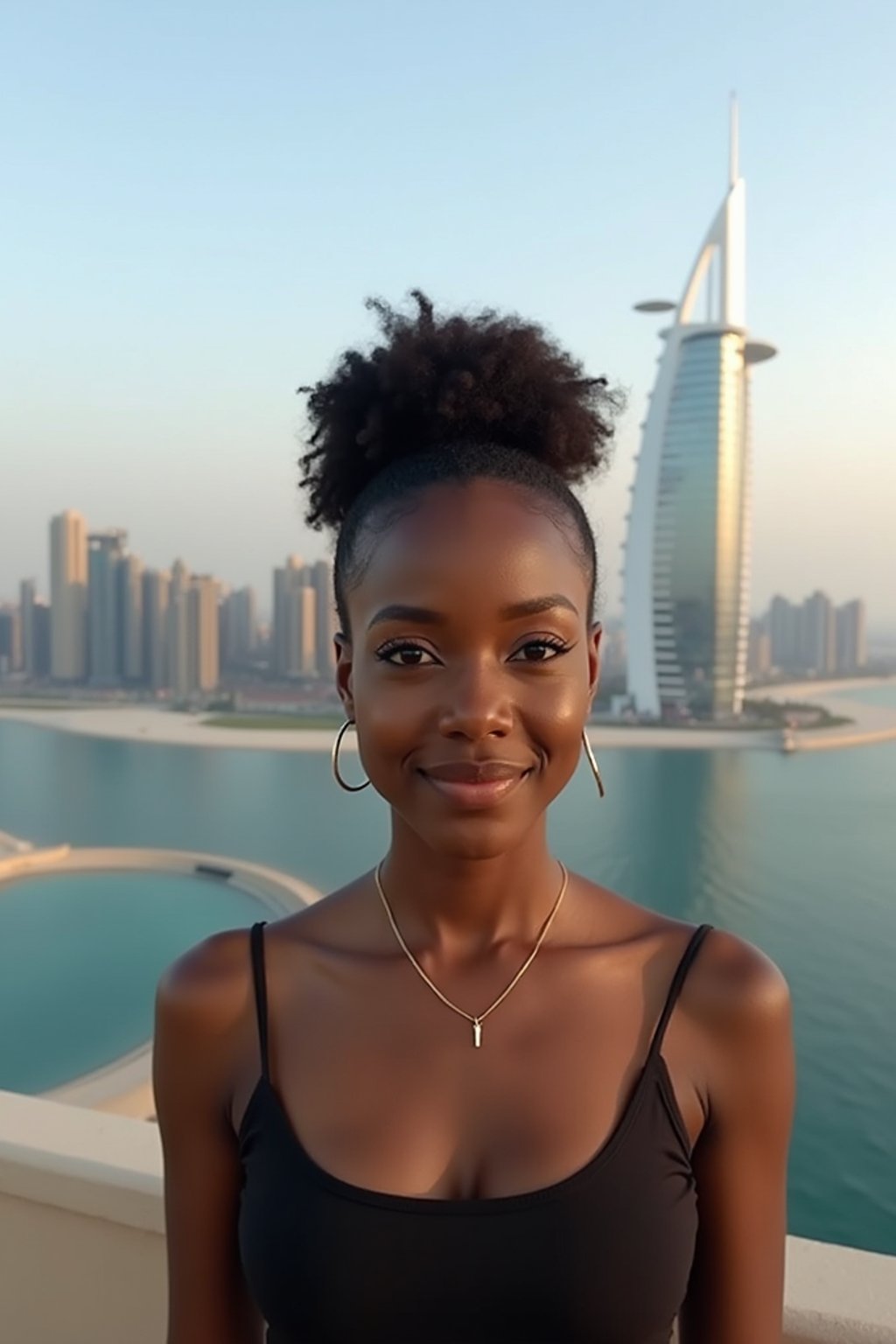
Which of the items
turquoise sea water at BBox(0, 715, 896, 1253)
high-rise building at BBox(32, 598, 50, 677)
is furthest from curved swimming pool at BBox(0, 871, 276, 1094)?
high-rise building at BBox(32, 598, 50, 677)

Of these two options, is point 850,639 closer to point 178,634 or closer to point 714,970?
point 178,634

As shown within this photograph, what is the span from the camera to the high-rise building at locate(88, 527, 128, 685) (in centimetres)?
4862

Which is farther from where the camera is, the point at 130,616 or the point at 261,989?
the point at 130,616

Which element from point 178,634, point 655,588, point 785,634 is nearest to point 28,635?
point 178,634

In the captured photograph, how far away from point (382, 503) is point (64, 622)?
5114cm

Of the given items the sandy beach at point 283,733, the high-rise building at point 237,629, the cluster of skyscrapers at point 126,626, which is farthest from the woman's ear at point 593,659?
the high-rise building at point 237,629

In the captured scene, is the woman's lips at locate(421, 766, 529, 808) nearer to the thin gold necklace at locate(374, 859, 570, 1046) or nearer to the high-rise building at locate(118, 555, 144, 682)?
the thin gold necklace at locate(374, 859, 570, 1046)

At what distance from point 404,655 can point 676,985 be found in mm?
410

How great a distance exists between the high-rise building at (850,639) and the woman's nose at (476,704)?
73688mm

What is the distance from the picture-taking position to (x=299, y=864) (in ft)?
72.4

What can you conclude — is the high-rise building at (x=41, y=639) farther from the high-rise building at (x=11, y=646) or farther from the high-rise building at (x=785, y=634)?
the high-rise building at (x=785, y=634)

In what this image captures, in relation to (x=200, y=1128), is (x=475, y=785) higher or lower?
higher

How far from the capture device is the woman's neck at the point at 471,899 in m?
1.14

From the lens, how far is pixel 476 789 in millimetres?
1010
